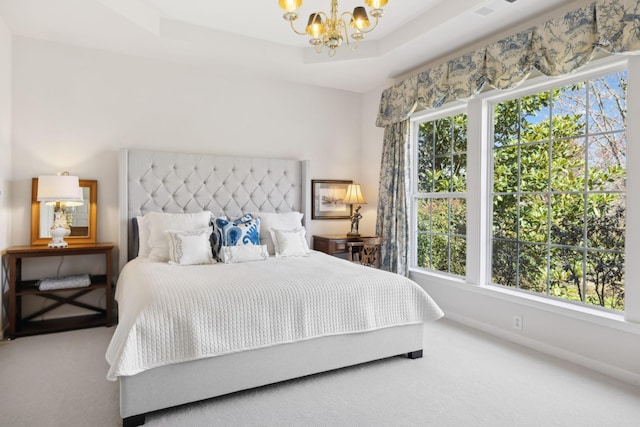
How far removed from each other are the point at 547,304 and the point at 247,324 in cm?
235

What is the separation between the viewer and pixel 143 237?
3.71 metres

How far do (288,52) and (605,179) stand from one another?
3.14m

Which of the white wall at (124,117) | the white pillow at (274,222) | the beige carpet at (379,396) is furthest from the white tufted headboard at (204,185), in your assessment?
the beige carpet at (379,396)

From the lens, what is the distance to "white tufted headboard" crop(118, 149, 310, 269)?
391 cm

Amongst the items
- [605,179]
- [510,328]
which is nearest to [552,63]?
[605,179]

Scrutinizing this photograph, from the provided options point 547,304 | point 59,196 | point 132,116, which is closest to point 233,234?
point 59,196

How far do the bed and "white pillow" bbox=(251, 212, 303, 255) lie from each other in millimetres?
437

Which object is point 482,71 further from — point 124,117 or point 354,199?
point 124,117

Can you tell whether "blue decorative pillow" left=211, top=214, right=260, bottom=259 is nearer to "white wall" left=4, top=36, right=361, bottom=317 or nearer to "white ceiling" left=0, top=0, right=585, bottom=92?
"white wall" left=4, top=36, right=361, bottom=317

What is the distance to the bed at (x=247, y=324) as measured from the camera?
2094 mm

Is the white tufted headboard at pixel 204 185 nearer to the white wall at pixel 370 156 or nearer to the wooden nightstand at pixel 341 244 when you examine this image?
the wooden nightstand at pixel 341 244

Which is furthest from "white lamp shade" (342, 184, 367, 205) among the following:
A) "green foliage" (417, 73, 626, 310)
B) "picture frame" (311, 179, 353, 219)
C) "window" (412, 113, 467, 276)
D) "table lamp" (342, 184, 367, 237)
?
"green foliage" (417, 73, 626, 310)

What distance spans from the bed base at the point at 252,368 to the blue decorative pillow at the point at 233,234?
1.43 metres

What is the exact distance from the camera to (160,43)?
370 cm
